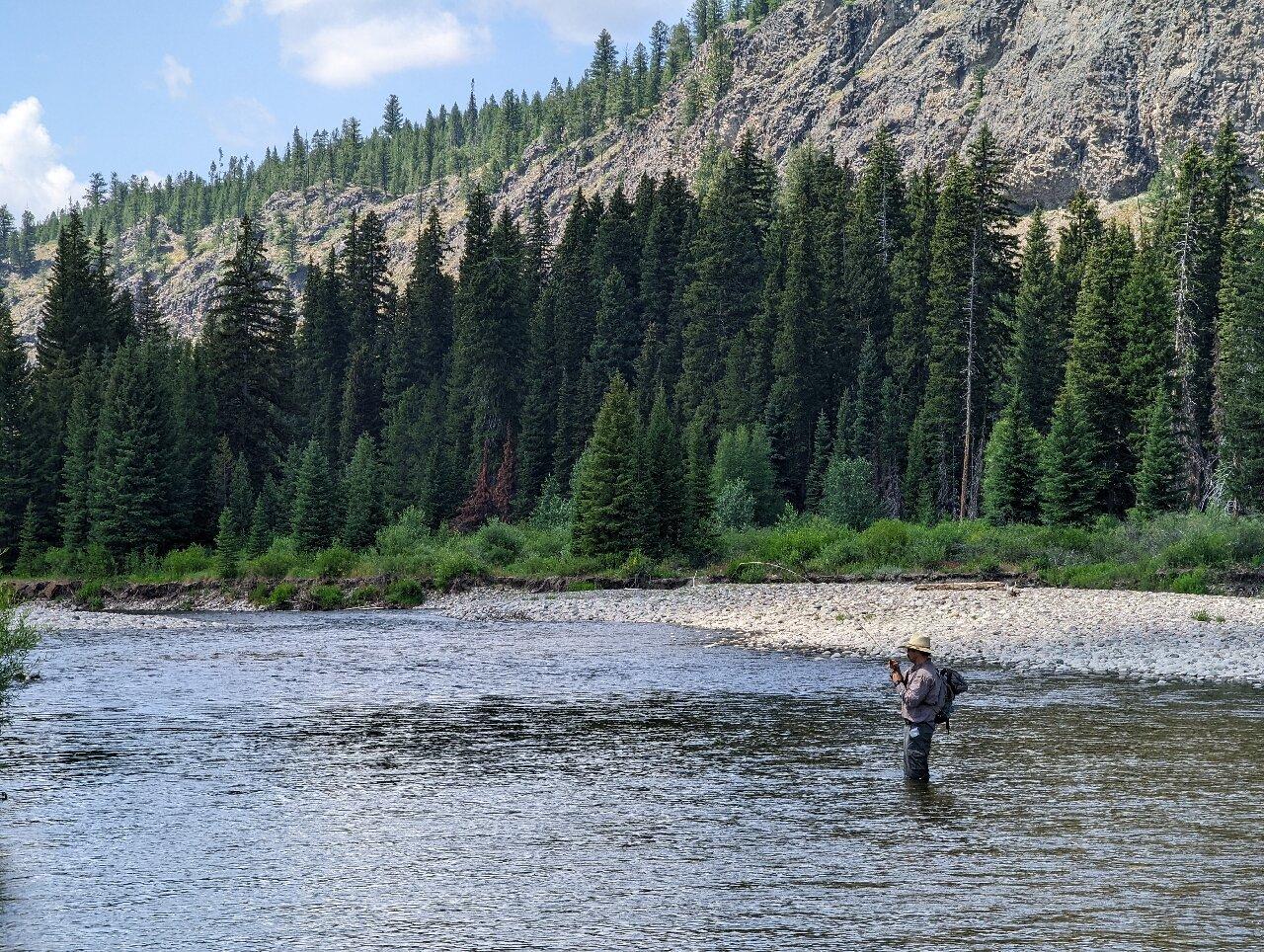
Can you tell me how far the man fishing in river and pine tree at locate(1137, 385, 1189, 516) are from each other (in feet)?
138

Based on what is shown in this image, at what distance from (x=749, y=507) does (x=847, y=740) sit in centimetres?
4548

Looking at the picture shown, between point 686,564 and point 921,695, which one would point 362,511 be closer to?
point 686,564

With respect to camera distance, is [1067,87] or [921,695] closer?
[921,695]

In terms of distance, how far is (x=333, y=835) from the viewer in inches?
516

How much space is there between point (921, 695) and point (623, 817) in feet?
11.8

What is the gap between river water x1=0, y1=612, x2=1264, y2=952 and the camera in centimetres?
1005

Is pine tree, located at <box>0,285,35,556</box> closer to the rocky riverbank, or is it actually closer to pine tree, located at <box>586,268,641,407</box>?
the rocky riverbank

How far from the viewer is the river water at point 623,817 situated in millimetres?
10047

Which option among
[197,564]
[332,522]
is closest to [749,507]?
[332,522]

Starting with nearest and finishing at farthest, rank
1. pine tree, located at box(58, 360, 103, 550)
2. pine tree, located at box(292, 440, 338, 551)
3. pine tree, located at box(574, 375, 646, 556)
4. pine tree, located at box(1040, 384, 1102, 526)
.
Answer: pine tree, located at box(574, 375, 646, 556) → pine tree, located at box(1040, 384, 1102, 526) → pine tree, located at box(292, 440, 338, 551) → pine tree, located at box(58, 360, 103, 550)

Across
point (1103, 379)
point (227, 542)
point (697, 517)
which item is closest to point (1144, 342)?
point (1103, 379)

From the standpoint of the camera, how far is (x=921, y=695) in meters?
14.3

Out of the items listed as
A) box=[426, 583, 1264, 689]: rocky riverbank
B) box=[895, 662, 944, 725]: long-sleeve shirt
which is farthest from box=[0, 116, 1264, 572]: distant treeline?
box=[895, 662, 944, 725]: long-sleeve shirt

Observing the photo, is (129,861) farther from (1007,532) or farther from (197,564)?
(197,564)
